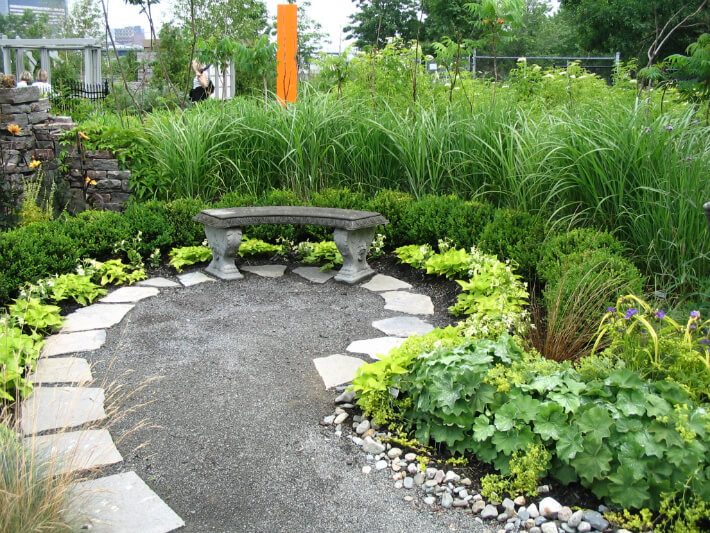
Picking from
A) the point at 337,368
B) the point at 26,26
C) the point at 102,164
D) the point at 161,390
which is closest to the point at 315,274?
the point at 337,368

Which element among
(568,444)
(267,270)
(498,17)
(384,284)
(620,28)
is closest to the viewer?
(568,444)

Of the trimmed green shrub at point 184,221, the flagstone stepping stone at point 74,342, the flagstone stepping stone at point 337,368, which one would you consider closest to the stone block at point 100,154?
the trimmed green shrub at point 184,221

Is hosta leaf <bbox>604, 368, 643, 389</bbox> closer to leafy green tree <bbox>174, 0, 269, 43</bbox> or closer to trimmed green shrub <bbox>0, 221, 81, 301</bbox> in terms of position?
trimmed green shrub <bbox>0, 221, 81, 301</bbox>

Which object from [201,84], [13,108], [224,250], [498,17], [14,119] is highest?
[498,17]

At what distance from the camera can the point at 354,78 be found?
8188 mm

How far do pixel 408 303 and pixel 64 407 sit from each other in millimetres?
2296

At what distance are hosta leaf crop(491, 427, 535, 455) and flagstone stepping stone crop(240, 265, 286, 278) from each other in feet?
9.96

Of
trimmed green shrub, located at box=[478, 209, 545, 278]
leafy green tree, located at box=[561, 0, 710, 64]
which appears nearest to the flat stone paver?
trimmed green shrub, located at box=[478, 209, 545, 278]

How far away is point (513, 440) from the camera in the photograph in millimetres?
2498

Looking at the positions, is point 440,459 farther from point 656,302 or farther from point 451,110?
point 451,110

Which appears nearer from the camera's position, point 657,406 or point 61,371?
point 657,406

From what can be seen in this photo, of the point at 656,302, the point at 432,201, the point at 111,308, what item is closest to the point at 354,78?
the point at 432,201

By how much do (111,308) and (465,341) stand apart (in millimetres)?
2518

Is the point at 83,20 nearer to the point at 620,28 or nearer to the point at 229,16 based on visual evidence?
the point at 229,16
